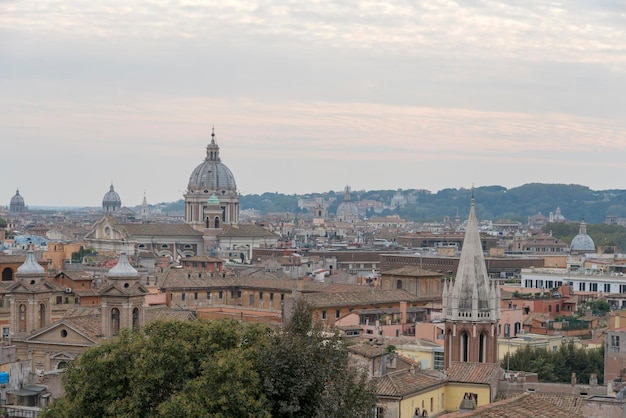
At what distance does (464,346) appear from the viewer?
154 ft

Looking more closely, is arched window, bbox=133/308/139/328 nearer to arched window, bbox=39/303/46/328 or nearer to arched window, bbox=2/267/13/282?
arched window, bbox=39/303/46/328

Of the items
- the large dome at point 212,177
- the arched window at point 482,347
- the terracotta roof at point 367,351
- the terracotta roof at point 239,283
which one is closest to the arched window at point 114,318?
the terracotta roof at point 367,351

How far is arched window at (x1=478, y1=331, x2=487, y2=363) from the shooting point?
4628 centimetres

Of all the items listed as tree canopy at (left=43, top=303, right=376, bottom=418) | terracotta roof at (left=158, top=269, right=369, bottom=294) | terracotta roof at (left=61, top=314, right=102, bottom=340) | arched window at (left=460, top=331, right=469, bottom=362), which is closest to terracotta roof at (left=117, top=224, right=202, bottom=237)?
terracotta roof at (left=158, top=269, right=369, bottom=294)

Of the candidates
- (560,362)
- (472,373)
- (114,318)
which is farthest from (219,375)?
(560,362)

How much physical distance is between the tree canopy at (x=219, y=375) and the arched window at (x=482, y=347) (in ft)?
58.9

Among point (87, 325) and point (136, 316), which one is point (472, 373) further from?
point (87, 325)

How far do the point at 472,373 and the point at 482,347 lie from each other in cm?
1139

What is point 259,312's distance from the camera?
68312mm

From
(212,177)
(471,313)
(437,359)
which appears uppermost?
(212,177)

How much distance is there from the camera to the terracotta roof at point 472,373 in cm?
3509

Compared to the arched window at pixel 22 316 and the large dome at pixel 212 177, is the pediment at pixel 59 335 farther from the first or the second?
the large dome at pixel 212 177

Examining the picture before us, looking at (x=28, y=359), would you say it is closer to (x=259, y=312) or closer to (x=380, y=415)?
(x=380, y=415)

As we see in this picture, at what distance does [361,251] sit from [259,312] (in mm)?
70522
